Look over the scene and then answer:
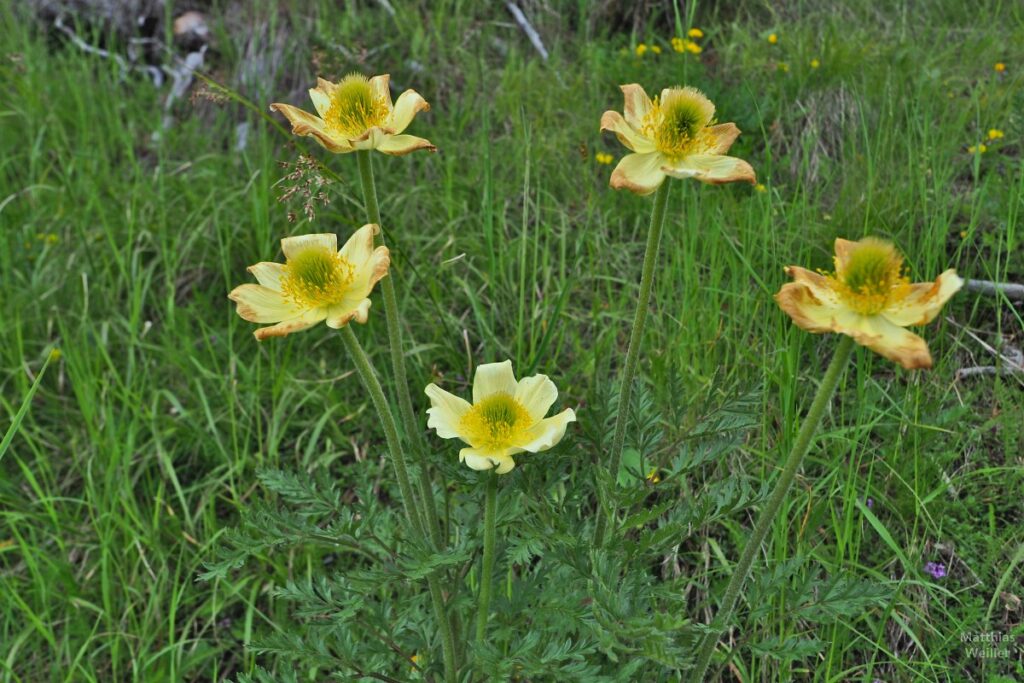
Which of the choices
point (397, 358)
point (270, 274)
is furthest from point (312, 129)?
point (397, 358)

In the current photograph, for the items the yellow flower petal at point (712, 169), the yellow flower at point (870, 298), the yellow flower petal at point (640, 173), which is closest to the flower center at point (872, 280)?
the yellow flower at point (870, 298)

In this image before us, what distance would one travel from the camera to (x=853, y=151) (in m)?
2.81

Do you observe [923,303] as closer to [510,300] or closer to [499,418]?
[499,418]

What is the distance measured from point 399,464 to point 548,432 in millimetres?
241

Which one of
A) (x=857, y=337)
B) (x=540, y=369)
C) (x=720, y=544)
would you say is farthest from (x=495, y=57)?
(x=857, y=337)

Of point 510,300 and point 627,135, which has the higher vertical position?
Result: point 627,135

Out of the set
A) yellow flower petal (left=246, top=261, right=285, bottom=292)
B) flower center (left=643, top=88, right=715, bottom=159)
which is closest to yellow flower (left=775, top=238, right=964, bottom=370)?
flower center (left=643, top=88, right=715, bottom=159)

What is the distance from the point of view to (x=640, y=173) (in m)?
1.31

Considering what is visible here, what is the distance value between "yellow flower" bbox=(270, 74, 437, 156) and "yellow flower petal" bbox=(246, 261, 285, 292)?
207mm

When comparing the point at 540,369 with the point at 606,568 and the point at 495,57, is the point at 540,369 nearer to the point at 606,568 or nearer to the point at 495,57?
the point at 606,568

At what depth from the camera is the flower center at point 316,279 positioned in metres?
1.29

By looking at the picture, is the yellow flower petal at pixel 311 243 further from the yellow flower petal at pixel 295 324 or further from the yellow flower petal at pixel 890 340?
the yellow flower petal at pixel 890 340

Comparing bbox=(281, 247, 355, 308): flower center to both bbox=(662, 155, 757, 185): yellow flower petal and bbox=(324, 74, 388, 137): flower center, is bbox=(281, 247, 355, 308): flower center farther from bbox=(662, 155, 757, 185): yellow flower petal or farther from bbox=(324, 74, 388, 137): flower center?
bbox=(662, 155, 757, 185): yellow flower petal

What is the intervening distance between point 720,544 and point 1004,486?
68 centimetres
